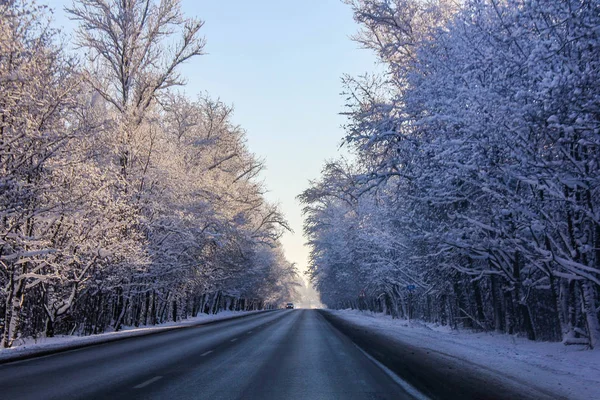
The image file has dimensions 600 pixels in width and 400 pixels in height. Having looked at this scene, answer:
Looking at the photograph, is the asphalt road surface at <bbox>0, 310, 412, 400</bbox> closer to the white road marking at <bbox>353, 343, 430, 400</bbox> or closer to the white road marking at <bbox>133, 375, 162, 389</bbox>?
the white road marking at <bbox>133, 375, 162, 389</bbox>

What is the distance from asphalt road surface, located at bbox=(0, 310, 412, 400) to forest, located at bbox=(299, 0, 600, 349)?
5306 millimetres

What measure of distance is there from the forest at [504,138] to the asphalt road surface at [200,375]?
531 centimetres

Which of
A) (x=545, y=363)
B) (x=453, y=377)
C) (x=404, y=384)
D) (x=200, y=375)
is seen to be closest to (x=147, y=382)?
(x=200, y=375)

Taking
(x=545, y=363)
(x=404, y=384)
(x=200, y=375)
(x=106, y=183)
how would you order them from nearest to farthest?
1. (x=404, y=384)
2. (x=200, y=375)
3. (x=545, y=363)
4. (x=106, y=183)

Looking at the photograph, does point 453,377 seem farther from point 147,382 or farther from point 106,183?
point 106,183

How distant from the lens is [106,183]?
21.8 metres

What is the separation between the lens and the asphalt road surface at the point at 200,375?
8.48m

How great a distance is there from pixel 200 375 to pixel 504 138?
8.07 metres

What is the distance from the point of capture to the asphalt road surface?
334 inches

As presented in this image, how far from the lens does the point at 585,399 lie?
7.49 meters

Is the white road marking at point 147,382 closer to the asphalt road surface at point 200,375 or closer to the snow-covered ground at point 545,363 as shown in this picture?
the asphalt road surface at point 200,375

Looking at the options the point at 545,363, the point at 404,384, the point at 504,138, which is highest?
the point at 504,138

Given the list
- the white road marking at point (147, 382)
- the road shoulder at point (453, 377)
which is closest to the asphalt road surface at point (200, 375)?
the white road marking at point (147, 382)

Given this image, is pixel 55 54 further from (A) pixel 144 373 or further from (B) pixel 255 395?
(B) pixel 255 395
